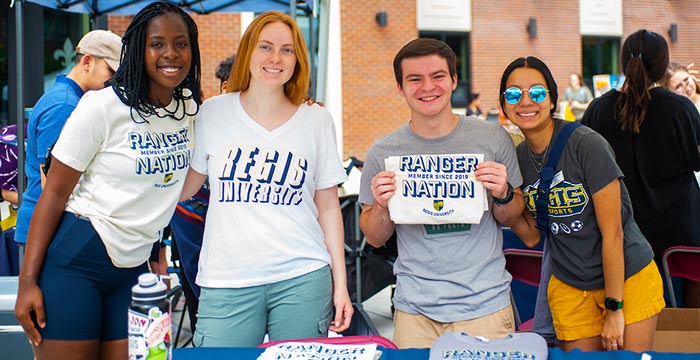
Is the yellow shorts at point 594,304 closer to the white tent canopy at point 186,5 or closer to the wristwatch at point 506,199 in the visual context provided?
the wristwatch at point 506,199

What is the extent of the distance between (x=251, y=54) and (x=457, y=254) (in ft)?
3.14

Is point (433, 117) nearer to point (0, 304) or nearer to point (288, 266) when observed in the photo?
point (288, 266)

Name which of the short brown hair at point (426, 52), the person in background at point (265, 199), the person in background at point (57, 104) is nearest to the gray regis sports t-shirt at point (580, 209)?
the short brown hair at point (426, 52)

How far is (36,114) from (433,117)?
6.19 ft

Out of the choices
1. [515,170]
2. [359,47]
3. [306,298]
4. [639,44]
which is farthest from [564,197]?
[359,47]

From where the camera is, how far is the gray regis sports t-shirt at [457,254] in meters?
2.33

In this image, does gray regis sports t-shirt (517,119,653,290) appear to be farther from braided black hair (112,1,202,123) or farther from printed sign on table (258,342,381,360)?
braided black hair (112,1,202,123)

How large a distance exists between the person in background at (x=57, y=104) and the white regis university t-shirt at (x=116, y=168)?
3.10 feet

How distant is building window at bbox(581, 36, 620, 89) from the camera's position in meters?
21.3

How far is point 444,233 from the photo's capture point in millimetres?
2373

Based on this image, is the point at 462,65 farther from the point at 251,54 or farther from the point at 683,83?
the point at 251,54

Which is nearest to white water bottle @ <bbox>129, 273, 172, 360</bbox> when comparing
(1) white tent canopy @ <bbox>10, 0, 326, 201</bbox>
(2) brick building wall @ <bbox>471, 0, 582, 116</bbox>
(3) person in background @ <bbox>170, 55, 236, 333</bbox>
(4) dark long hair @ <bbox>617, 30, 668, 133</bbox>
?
(3) person in background @ <bbox>170, 55, 236, 333</bbox>

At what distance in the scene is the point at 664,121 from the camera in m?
3.47

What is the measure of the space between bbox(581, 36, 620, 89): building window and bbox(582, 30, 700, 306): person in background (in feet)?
61.5
